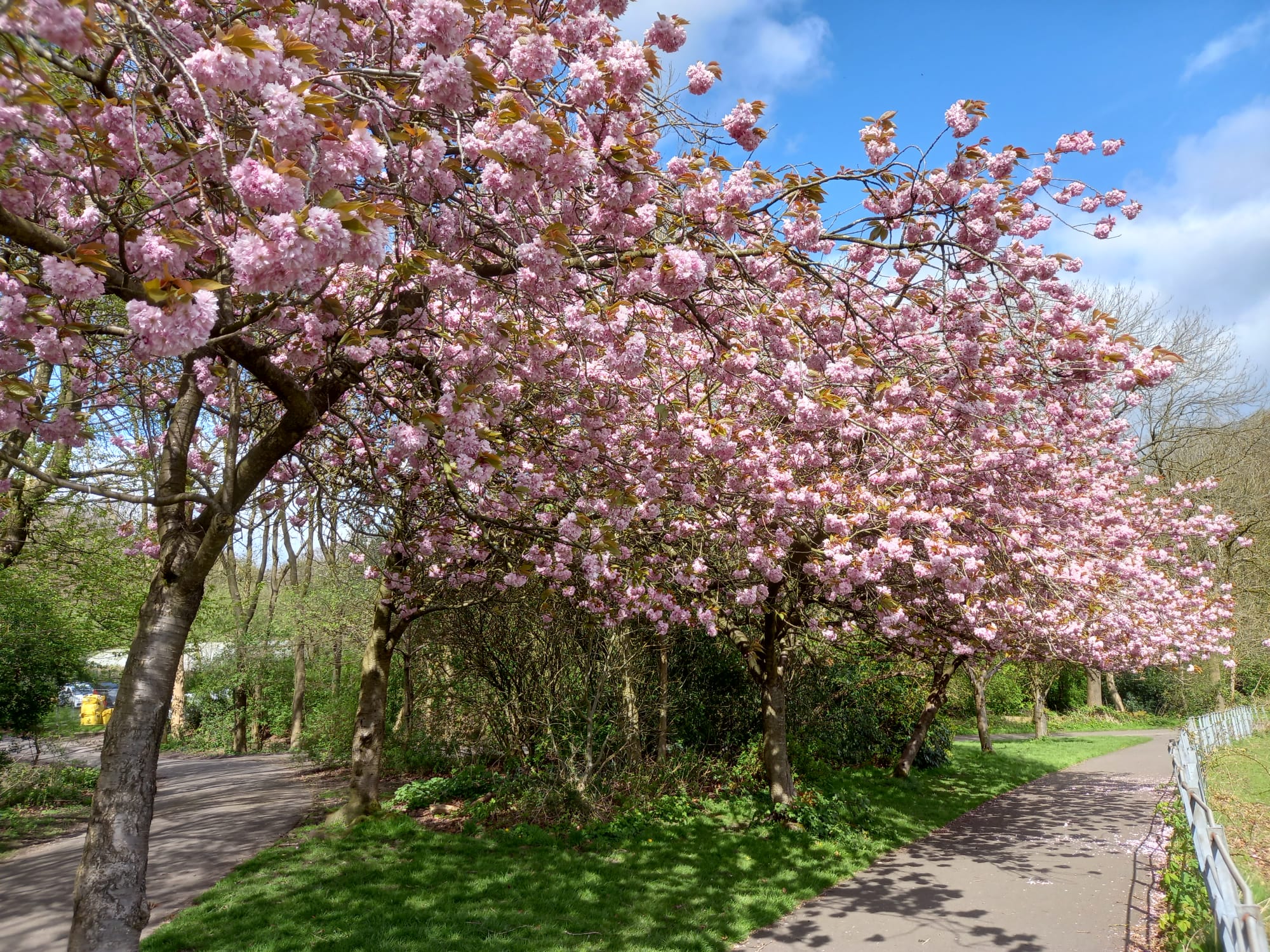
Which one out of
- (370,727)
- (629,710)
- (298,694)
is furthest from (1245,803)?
(298,694)

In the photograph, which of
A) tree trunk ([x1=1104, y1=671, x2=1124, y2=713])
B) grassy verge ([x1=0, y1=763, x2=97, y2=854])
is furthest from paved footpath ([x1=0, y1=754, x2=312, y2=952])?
tree trunk ([x1=1104, y1=671, x2=1124, y2=713])

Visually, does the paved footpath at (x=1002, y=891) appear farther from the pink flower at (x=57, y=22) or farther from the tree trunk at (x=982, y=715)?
the pink flower at (x=57, y=22)

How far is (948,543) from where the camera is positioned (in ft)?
18.0

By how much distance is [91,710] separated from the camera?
22047mm

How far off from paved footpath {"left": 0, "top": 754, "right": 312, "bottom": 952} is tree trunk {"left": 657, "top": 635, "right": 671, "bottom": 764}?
465cm

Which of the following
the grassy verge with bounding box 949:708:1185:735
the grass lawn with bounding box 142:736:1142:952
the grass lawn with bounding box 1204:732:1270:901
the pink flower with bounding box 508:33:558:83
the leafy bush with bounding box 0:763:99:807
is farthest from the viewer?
the grassy verge with bounding box 949:708:1185:735

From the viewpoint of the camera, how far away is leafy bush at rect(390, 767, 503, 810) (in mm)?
9141

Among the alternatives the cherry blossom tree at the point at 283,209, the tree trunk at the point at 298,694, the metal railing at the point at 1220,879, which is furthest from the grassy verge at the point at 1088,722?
the cherry blossom tree at the point at 283,209

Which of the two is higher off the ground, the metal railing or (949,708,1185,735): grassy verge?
the metal railing

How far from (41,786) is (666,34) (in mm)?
13181

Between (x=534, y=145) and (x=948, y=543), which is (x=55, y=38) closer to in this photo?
(x=534, y=145)

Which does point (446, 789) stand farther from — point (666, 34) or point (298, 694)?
point (298, 694)

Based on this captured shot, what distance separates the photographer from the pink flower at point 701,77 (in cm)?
415

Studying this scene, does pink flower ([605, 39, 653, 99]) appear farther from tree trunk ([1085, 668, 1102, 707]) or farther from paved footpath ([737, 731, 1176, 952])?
tree trunk ([1085, 668, 1102, 707])
